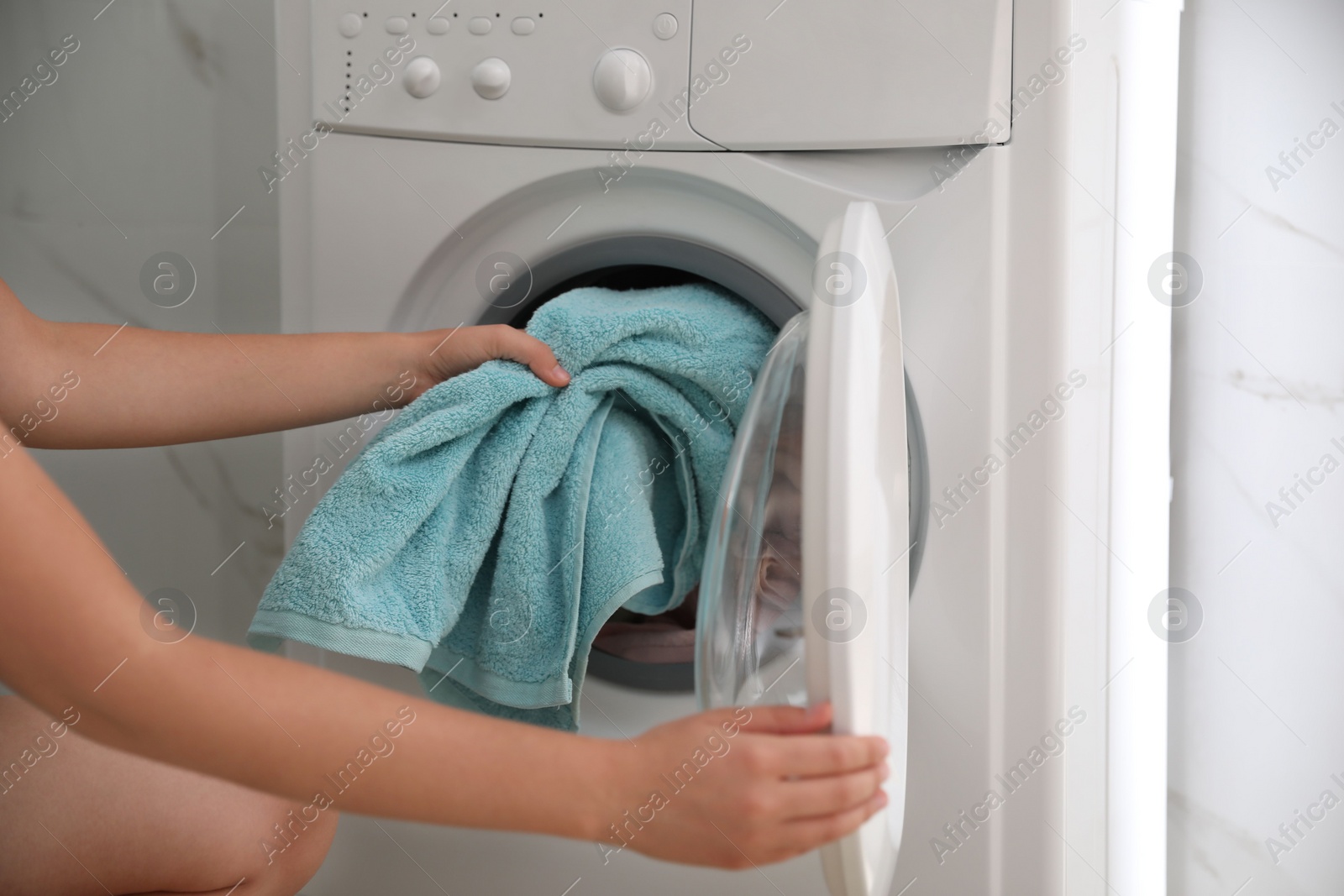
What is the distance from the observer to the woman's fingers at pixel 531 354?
0.71m

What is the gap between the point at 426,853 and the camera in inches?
33.8

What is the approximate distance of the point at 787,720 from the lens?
1.47 feet

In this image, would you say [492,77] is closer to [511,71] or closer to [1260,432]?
[511,71]

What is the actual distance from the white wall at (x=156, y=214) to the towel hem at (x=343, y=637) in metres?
0.55

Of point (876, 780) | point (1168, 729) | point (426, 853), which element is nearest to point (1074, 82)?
point (876, 780)

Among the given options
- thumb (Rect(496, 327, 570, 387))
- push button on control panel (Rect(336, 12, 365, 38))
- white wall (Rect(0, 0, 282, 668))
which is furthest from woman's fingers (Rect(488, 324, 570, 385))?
white wall (Rect(0, 0, 282, 668))

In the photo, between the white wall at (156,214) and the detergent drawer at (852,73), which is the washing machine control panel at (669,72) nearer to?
the detergent drawer at (852,73)

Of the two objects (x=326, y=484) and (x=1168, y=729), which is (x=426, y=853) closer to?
(x=326, y=484)

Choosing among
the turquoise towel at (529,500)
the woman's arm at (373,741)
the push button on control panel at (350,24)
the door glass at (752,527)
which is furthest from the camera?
the push button on control panel at (350,24)

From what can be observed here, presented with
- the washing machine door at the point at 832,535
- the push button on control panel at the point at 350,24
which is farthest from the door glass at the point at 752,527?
the push button on control panel at the point at 350,24

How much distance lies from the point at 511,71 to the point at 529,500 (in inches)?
14.0

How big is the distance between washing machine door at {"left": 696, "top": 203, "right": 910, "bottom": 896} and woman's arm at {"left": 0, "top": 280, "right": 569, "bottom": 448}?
0.20 meters

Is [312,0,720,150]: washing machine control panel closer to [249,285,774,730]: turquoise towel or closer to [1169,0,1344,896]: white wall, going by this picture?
[249,285,774,730]: turquoise towel

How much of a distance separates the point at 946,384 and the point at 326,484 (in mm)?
549
